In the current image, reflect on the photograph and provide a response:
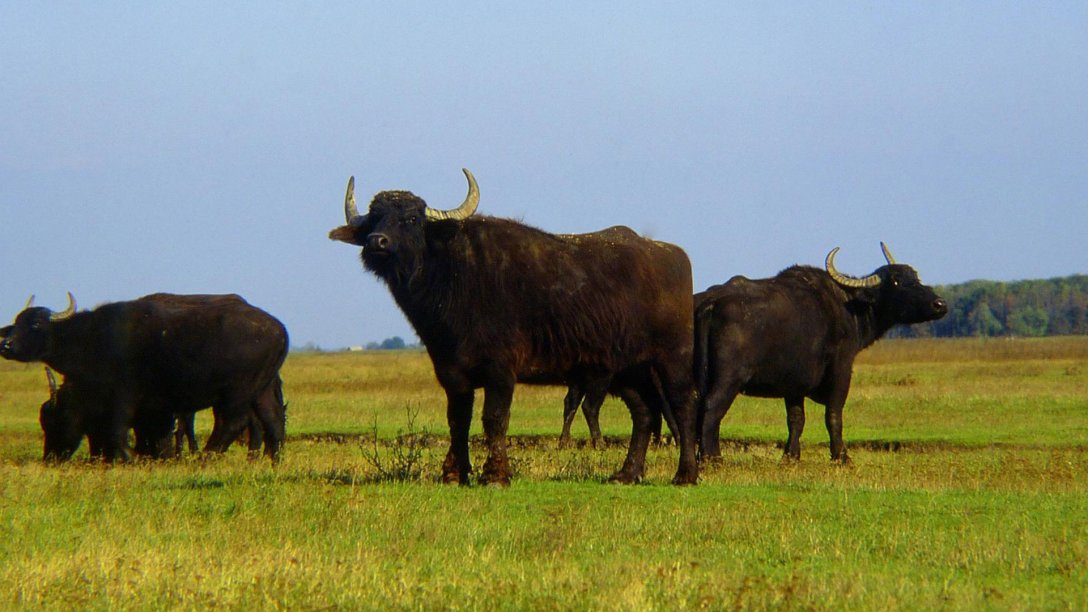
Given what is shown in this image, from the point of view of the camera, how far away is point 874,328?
1838 centimetres

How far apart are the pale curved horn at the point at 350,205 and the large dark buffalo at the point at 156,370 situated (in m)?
4.30

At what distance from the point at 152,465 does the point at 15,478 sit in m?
2.14

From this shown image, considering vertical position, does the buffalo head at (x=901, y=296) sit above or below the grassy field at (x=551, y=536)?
above

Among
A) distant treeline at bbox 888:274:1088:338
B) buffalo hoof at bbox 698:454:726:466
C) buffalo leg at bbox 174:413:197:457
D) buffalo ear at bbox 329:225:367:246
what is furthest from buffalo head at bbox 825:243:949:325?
distant treeline at bbox 888:274:1088:338

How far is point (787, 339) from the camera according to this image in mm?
16188

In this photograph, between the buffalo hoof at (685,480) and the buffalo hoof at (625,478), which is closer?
the buffalo hoof at (685,480)

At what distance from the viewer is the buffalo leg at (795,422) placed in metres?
16.6

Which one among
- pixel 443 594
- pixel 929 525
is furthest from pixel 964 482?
pixel 443 594

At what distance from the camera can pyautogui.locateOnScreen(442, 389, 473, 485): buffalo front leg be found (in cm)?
1183

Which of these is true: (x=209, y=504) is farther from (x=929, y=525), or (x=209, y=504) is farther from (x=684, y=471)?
(x=929, y=525)

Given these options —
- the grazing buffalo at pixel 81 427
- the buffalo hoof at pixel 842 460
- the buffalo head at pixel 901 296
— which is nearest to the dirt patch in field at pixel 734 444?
the buffalo head at pixel 901 296

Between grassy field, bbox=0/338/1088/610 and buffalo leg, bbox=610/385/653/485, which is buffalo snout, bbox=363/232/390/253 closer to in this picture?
grassy field, bbox=0/338/1088/610

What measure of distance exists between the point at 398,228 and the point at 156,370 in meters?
5.62

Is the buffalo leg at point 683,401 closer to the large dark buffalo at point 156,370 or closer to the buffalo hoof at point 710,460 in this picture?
the buffalo hoof at point 710,460
